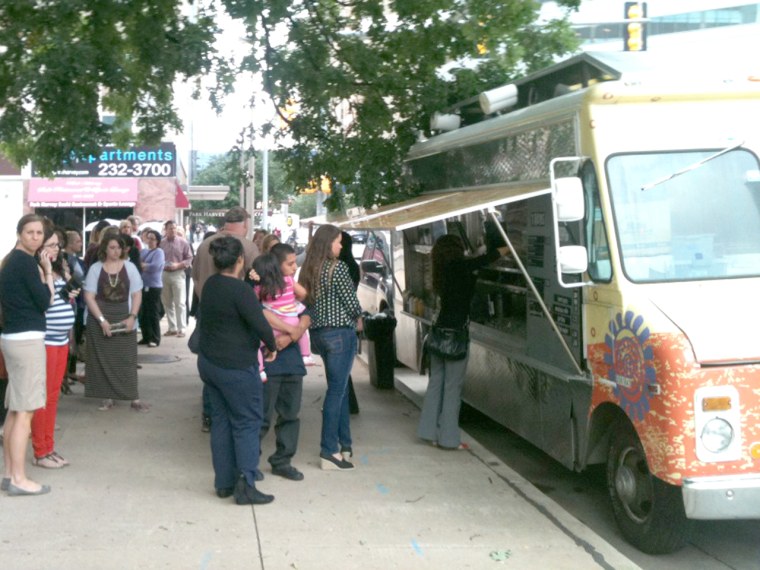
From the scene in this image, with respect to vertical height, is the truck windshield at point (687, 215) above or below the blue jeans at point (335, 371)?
above

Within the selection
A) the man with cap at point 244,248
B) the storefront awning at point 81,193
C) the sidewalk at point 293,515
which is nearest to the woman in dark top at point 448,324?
the sidewalk at point 293,515

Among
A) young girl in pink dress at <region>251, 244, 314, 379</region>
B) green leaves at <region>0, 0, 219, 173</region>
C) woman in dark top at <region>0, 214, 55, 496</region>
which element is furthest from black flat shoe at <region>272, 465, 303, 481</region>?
green leaves at <region>0, 0, 219, 173</region>

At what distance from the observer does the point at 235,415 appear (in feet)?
22.2

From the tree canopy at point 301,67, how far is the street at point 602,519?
3.26m

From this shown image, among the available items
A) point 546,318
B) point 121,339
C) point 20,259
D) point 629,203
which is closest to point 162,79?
point 121,339

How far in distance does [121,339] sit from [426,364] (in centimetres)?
298

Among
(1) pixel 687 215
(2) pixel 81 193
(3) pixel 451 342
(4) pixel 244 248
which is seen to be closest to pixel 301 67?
(4) pixel 244 248

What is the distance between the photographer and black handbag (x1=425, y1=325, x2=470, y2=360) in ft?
28.0

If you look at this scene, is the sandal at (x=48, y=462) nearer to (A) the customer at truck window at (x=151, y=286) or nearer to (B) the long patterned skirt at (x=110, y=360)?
(B) the long patterned skirt at (x=110, y=360)

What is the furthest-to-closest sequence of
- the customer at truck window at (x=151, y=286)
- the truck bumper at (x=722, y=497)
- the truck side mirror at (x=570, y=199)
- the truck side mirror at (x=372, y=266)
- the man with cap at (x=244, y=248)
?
1. the customer at truck window at (x=151, y=286)
2. the truck side mirror at (x=372, y=266)
3. the man with cap at (x=244, y=248)
4. the truck side mirror at (x=570, y=199)
5. the truck bumper at (x=722, y=497)

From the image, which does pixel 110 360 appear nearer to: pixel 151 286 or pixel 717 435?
pixel 151 286

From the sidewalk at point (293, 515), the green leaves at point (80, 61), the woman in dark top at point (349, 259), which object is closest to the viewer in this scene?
the sidewalk at point (293, 515)

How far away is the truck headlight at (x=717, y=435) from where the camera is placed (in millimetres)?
5559

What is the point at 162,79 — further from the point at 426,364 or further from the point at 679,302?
the point at 679,302
